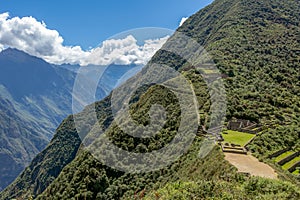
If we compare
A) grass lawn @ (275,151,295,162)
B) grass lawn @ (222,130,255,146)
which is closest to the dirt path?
grass lawn @ (275,151,295,162)

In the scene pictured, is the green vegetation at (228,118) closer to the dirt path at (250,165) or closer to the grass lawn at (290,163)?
the dirt path at (250,165)

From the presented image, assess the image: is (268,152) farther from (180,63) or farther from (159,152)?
(180,63)

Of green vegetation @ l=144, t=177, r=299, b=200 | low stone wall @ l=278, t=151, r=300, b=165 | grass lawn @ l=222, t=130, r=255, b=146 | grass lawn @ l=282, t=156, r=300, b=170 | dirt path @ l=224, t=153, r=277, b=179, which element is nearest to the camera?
green vegetation @ l=144, t=177, r=299, b=200

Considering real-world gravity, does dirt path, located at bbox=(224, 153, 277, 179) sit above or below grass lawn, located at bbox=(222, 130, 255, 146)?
below

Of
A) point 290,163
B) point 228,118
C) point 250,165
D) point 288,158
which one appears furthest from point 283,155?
point 228,118

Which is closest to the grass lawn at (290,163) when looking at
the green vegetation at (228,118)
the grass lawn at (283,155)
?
the grass lawn at (283,155)

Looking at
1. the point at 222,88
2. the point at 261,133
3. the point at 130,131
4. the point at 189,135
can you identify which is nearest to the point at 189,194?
the point at 189,135

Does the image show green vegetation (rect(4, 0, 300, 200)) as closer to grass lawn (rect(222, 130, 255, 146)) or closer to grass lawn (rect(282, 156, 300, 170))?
grass lawn (rect(222, 130, 255, 146))
